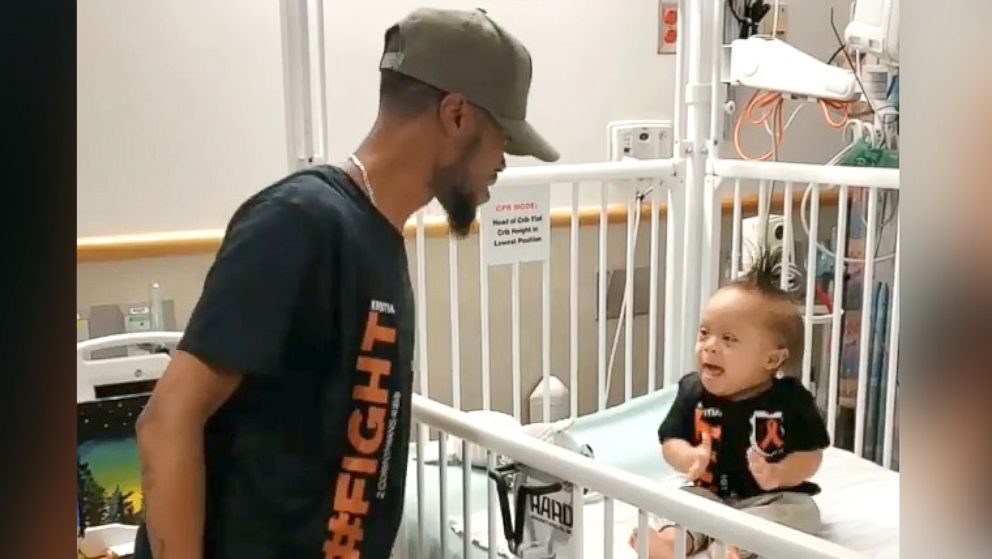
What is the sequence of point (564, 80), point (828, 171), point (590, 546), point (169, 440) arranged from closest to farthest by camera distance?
point (169, 440) < point (590, 546) < point (828, 171) < point (564, 80)

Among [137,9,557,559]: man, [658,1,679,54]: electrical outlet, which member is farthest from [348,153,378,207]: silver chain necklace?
[658,1,679,54]: electrical outlet

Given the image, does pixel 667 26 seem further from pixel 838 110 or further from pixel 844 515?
pixel 844 515

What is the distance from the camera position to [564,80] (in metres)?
1.85

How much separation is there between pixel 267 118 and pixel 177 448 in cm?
93

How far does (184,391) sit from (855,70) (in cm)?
120

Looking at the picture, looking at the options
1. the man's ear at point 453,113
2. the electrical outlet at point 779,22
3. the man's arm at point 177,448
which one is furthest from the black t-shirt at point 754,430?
the electrical outlet at point 779,22

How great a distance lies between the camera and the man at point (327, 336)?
0.78 metres

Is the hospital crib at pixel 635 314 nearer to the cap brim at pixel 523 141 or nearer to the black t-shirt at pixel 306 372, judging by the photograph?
the black t-shirt at pixel 306 372

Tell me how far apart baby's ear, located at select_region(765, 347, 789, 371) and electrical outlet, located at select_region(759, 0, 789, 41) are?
2.94ft

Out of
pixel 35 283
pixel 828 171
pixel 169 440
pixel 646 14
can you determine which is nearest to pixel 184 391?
pixel 169 440

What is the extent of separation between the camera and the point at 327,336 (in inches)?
32.8

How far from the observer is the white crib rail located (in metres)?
0.70

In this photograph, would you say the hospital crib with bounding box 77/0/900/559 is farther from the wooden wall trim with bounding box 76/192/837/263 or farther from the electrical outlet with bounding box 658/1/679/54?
the electrical outlet with bounding box 658/1/679/54

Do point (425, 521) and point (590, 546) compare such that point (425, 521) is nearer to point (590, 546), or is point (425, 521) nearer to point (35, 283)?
point (590, 546)
